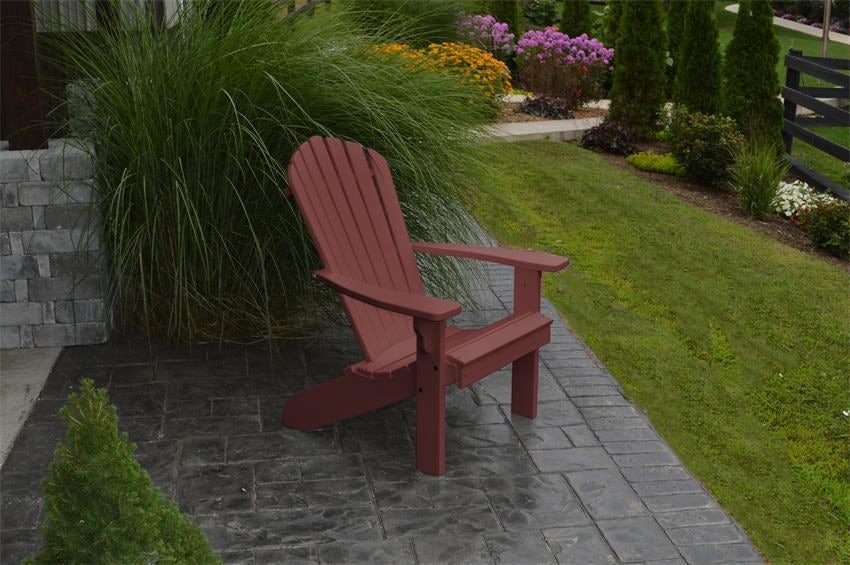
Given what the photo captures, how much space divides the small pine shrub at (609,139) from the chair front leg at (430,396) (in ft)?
22.7

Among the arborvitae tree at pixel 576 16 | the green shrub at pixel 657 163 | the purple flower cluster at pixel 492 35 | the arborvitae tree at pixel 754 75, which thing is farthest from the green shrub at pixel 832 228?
the arborvitae tree at pixel 576 16

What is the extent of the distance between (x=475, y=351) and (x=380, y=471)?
530 mm

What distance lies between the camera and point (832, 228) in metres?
7.55

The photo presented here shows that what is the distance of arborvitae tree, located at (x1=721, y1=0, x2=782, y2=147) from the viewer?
9.66m

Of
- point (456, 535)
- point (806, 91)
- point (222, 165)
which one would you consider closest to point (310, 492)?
point (456, 535)

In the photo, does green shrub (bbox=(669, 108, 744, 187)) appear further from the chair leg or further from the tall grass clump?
the chair leg

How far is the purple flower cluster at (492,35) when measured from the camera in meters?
11.9

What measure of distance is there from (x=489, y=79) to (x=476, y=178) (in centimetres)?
408

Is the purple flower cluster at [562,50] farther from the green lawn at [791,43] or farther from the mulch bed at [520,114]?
the green lawn at [791,43]

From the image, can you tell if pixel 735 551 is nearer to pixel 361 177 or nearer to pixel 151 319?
pixel 361 177

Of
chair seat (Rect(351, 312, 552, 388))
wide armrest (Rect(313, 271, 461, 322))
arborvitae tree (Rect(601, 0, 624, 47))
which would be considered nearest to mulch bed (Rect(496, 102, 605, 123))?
arborvitae tree (Rect(601, 0, 624, 47))

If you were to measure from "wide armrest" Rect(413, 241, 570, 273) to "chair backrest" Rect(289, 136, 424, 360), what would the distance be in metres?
0.13

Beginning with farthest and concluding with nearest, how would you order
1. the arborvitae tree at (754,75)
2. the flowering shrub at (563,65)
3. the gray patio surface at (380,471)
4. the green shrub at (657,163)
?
the flowering shrub at (563,65), the arborvitae tree at (754,75), the green shrub at (657,163), the gray patio surface at (380,471)

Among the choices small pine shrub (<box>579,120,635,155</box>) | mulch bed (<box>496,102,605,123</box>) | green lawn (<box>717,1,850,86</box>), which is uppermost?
green lawn (<box>717,1,850,86</box>)
